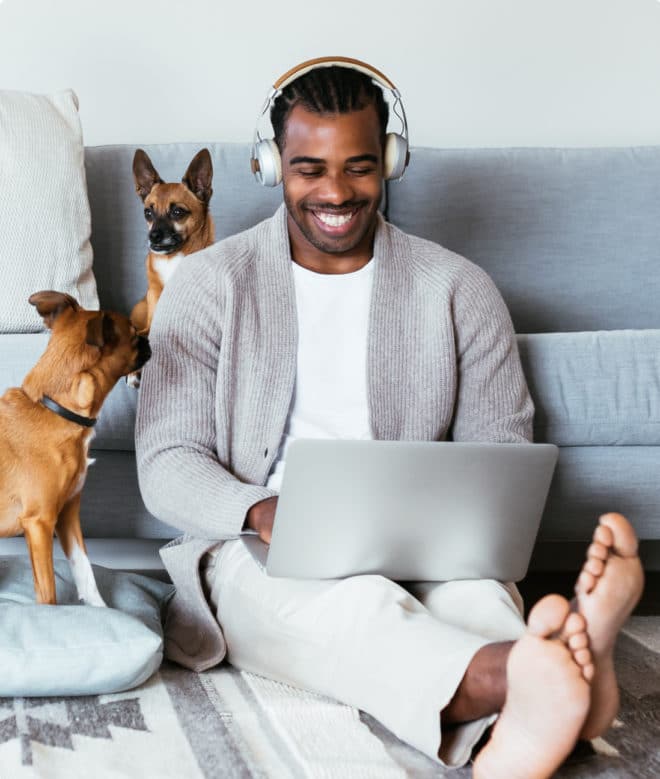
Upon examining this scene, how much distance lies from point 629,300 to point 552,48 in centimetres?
83

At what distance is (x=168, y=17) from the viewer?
2926 mm

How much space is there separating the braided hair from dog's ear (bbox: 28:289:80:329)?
0.46 meters

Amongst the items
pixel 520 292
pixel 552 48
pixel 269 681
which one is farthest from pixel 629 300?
pixel 269 681

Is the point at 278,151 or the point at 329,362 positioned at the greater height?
the point at 278,151

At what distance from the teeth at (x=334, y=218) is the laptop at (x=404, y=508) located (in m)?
0.58

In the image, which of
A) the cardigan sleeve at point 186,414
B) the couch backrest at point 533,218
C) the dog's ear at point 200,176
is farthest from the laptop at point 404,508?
the couch backrest at point 533,218

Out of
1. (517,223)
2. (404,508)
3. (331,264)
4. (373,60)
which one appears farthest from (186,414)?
(373,60)

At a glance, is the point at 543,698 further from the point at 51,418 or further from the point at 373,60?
the point at 373,60

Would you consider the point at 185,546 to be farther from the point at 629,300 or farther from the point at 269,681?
the point at 629,300

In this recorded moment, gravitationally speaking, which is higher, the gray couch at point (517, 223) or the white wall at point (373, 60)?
the white wall at point (373, 60)

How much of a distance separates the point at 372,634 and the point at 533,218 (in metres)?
1.76

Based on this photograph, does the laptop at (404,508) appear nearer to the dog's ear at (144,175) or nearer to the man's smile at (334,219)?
the man's smile at (334,219)

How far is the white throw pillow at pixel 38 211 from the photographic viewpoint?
2.35m

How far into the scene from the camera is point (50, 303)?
1641 millimetres
